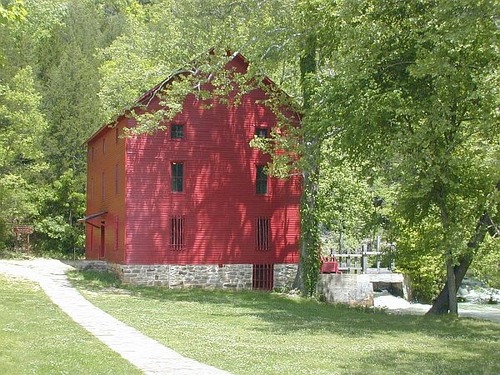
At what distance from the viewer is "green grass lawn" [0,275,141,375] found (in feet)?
37.1

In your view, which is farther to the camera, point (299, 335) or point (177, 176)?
point (177, 176)

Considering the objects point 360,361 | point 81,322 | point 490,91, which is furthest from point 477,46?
point 81,322

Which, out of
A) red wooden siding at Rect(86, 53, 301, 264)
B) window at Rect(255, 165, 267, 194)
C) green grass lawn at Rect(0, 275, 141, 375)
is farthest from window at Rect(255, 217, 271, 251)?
green grass lawn at Rect(0, 275, 141, 375)

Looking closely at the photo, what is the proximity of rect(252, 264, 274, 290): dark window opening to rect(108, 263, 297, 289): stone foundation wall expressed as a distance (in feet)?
0.62

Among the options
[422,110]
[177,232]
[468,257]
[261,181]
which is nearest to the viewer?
[422,110]

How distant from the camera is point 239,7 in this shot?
29703mm

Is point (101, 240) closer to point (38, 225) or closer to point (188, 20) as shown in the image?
point (38, 225)

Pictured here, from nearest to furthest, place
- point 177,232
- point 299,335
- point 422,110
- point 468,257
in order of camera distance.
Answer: point 299,335, point 422,110, point 468,257, point 177,232

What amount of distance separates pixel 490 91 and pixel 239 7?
534 inches

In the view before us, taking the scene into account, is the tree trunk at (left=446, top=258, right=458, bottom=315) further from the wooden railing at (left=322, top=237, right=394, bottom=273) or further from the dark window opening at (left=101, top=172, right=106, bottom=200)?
the dark window opening at (left=101, top=172, right=106, bottom=200)

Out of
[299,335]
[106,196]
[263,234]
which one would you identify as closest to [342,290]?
[263,234]

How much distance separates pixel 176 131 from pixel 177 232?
4.32 meters

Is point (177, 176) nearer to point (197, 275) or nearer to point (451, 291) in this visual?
point (197, 275)

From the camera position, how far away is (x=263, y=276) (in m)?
33.8
